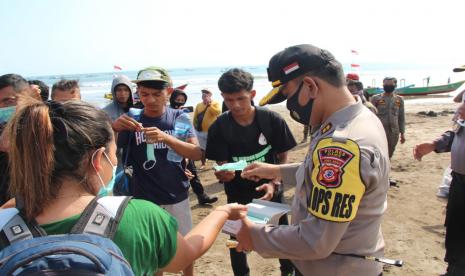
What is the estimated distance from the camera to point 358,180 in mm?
1509

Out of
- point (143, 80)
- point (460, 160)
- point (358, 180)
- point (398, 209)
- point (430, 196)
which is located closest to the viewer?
point (358, 180)

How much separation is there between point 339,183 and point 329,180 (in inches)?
1.8

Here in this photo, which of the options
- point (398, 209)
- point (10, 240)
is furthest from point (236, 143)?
point (398, 209)

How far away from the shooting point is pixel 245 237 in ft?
6.38

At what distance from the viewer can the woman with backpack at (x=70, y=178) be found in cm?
122

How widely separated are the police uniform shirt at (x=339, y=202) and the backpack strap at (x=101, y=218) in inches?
34.3

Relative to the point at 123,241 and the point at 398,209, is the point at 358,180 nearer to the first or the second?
the point at 123,241

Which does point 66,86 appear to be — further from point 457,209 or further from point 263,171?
point 457,209

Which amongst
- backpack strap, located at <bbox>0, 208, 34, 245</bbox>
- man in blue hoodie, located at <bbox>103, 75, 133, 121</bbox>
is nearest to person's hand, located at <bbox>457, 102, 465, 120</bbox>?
backpack strap, located at <bbox>0, 208, 34, 245</bbox>

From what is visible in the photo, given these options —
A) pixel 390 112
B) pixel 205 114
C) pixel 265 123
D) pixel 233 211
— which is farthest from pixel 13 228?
pixel 390 112

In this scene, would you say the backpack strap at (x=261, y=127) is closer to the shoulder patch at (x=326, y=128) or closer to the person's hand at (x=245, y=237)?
the person's hand at (x=245, y=237)

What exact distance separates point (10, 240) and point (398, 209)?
583cm

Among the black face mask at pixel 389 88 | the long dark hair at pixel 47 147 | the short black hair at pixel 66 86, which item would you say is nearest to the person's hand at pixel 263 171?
the long dark hair at pixel 47 147

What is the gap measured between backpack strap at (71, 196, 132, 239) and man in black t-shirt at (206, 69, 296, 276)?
77.9 inches
